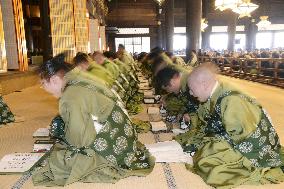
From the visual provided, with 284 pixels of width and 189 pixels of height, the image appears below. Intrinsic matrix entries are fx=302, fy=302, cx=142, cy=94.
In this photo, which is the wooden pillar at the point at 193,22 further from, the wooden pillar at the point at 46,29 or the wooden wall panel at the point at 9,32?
the wooden wall panel at the point at 9,32

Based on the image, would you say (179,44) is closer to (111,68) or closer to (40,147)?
(111,68)

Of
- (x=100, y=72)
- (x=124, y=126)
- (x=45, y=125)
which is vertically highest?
(x=100, y=72)

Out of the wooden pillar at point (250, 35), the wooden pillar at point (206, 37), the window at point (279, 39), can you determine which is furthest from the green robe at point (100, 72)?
the window at point (279, 39)

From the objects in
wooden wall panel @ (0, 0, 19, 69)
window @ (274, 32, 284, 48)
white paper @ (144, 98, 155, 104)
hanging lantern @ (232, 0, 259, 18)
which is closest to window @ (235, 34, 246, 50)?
window @ (274, 32, 284, 48)

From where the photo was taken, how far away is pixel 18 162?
9.30 ft

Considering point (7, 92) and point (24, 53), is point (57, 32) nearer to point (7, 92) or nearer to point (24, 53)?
point (24, 53)

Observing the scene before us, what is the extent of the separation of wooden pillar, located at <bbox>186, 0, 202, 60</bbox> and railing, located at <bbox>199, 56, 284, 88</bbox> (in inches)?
62.3

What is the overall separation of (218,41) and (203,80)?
84.7 ft

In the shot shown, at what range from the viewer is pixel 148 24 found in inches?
777

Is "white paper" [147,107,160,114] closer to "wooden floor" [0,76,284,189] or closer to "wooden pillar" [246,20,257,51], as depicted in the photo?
"wooden floor" [0,76,284,189]

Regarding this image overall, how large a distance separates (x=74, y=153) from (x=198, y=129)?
156 centimetres

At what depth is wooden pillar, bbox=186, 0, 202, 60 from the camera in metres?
13.1

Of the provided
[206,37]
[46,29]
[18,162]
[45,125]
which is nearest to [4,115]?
[45,125]

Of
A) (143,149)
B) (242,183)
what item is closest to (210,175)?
(242,183)
